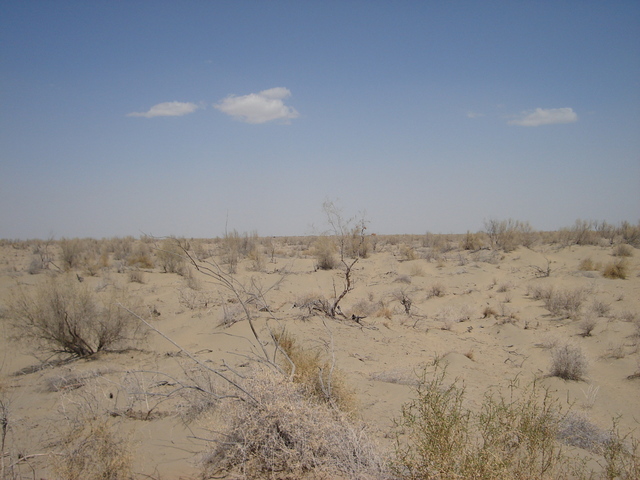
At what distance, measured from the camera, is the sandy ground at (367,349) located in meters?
4.73

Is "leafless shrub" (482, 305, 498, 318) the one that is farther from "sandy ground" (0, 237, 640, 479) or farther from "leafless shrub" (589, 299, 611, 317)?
"leafless shrub" (589, 299, 611, 317)

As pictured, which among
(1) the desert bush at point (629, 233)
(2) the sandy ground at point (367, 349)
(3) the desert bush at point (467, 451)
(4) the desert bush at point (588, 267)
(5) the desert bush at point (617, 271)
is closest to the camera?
(3) the desert bush at point (467, 451)

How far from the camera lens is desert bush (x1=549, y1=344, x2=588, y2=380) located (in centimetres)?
696

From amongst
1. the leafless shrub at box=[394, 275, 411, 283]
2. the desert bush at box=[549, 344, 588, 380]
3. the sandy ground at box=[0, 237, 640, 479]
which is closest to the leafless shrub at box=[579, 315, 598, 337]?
the sandy ground at box=[0, 237, 640, 479]

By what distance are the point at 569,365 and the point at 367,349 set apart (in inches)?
149

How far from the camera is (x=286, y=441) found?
365 cm

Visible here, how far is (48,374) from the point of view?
672 cm

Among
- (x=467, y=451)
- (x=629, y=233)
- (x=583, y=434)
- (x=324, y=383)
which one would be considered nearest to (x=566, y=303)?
(x=583, y=434)

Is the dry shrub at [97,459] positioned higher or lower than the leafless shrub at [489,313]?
higher

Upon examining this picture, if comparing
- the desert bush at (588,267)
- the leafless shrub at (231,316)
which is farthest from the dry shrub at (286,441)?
the desert bush at (588,267)

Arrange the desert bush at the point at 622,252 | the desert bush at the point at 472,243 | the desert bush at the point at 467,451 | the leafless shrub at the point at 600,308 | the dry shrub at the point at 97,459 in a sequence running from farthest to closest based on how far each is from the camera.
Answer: the desert bush at the point at 472,243 < the desert bush at the point at 622,252 < the leafless shrub at the point at 600,308 < the dry shrub at the point at 97,459 < the desert bush at the point at 467,451

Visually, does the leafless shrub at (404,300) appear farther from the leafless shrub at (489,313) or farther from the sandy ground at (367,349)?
the leafless shrub at (489,313)

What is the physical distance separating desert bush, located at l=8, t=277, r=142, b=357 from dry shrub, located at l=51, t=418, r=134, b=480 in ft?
14.1

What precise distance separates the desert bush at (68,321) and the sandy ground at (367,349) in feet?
1.05
